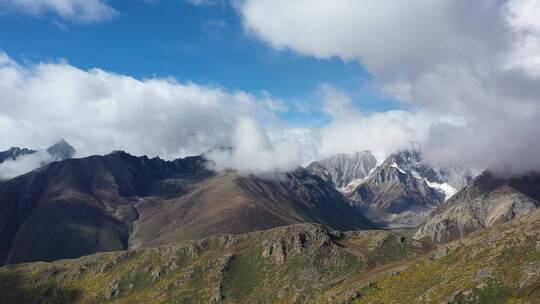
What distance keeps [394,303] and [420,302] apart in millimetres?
12034

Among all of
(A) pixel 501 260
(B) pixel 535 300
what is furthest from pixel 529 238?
(B) pixel 535 300

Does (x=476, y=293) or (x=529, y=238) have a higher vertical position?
(x=529, y=238)

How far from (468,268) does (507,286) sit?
2502 centimetres

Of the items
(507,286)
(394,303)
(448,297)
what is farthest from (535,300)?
(394,303)

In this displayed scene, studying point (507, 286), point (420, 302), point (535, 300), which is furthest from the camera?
point (420, 302)

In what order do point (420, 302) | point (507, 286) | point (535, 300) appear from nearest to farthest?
1. point (535, 300)
2. point (507, 286)
3. point (420, 302)

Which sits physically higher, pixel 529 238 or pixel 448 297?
pixel 529 238

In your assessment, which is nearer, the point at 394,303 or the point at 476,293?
the point at 476,293

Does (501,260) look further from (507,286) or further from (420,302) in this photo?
(420,302)

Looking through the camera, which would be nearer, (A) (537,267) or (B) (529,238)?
(A) (537,267)

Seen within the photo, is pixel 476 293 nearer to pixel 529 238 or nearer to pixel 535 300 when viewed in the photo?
pixel 535 300

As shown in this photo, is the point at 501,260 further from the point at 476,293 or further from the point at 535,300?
the point at 535,300

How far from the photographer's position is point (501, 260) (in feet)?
627

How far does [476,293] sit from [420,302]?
21.5m
